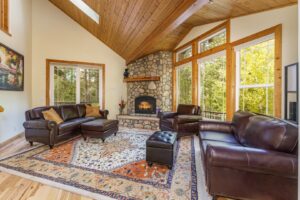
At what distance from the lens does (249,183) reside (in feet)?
5.06

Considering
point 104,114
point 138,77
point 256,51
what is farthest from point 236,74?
point 104,114

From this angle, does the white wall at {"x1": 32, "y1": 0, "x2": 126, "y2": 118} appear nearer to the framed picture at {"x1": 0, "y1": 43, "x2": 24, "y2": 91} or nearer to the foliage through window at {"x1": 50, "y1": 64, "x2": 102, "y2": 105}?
the foliage through window at {"x1": 50, "y1": 64, "x2": 102, "y2": 105}

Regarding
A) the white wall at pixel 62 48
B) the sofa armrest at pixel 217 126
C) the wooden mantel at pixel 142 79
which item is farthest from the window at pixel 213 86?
the white wall at pixel 62 48

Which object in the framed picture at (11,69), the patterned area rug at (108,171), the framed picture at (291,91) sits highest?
the framed picture at (11,69)

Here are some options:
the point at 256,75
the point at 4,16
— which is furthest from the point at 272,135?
the point at 4,16

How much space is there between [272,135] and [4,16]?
561cm

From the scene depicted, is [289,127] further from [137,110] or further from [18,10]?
[18,10]

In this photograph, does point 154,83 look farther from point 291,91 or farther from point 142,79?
point 291,91

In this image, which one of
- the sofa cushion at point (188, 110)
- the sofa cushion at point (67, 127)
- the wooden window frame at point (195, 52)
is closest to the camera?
the sofa cushion at point (67, 127)

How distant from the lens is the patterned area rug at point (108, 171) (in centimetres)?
186

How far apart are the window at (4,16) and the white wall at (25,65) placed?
0.15m

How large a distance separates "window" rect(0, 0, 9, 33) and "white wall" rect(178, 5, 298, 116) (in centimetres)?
531

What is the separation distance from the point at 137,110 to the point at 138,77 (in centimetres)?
131

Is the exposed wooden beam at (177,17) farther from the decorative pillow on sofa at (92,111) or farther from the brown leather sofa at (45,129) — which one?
the brown leather sofa at (45,129)
